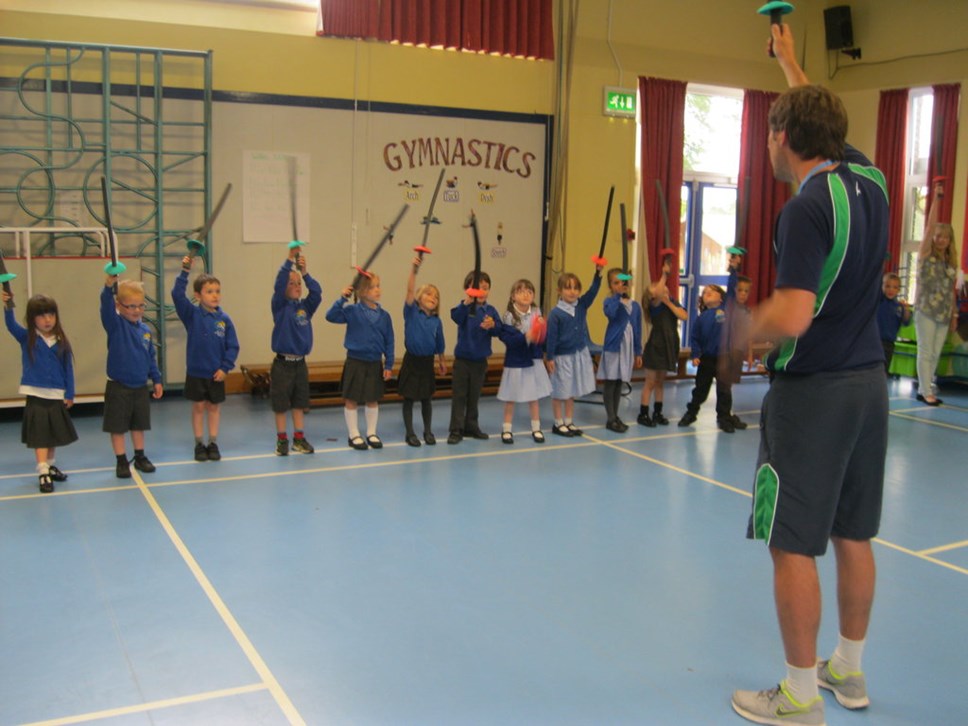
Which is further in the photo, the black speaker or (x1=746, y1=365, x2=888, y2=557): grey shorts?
the black speaker

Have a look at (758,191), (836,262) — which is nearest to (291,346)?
(836,262)

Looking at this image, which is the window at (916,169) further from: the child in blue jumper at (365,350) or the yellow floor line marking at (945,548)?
the child in blue jumper at (365,350)

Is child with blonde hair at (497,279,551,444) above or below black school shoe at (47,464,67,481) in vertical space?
above

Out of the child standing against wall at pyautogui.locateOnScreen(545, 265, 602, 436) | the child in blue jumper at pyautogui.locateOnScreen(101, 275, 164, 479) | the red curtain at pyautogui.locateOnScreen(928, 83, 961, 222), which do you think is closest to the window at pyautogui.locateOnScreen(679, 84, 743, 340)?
the red curtain at pyautogui.locateOnScreen(928, 83, 961, 222)

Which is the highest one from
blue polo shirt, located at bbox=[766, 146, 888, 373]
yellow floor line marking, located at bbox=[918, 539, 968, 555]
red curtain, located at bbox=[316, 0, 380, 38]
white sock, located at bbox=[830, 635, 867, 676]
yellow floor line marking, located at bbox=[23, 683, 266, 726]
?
red curtain, located at bbox=[316, 0, 380, 38]

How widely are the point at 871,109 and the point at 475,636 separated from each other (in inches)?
350

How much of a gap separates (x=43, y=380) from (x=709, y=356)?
4617 millimetres

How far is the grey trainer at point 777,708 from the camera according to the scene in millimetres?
2643

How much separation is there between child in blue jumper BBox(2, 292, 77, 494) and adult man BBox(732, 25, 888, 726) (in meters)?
4.02

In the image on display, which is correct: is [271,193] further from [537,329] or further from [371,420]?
[537,329]

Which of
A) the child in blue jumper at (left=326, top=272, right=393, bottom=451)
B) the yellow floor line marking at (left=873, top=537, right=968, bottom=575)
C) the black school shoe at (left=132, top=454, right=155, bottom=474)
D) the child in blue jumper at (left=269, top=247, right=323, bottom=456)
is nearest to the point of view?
the yellow floor line marking at (left=873, top=537, right=968, bottom=575)

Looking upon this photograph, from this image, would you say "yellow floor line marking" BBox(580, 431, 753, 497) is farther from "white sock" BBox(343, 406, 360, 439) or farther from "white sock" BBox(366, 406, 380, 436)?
"white sock" BBox(343, 406, 360, 439)

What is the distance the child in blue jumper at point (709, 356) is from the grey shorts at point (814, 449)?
4433 millimetres

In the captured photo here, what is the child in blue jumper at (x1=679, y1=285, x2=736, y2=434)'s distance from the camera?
702 centimetres
